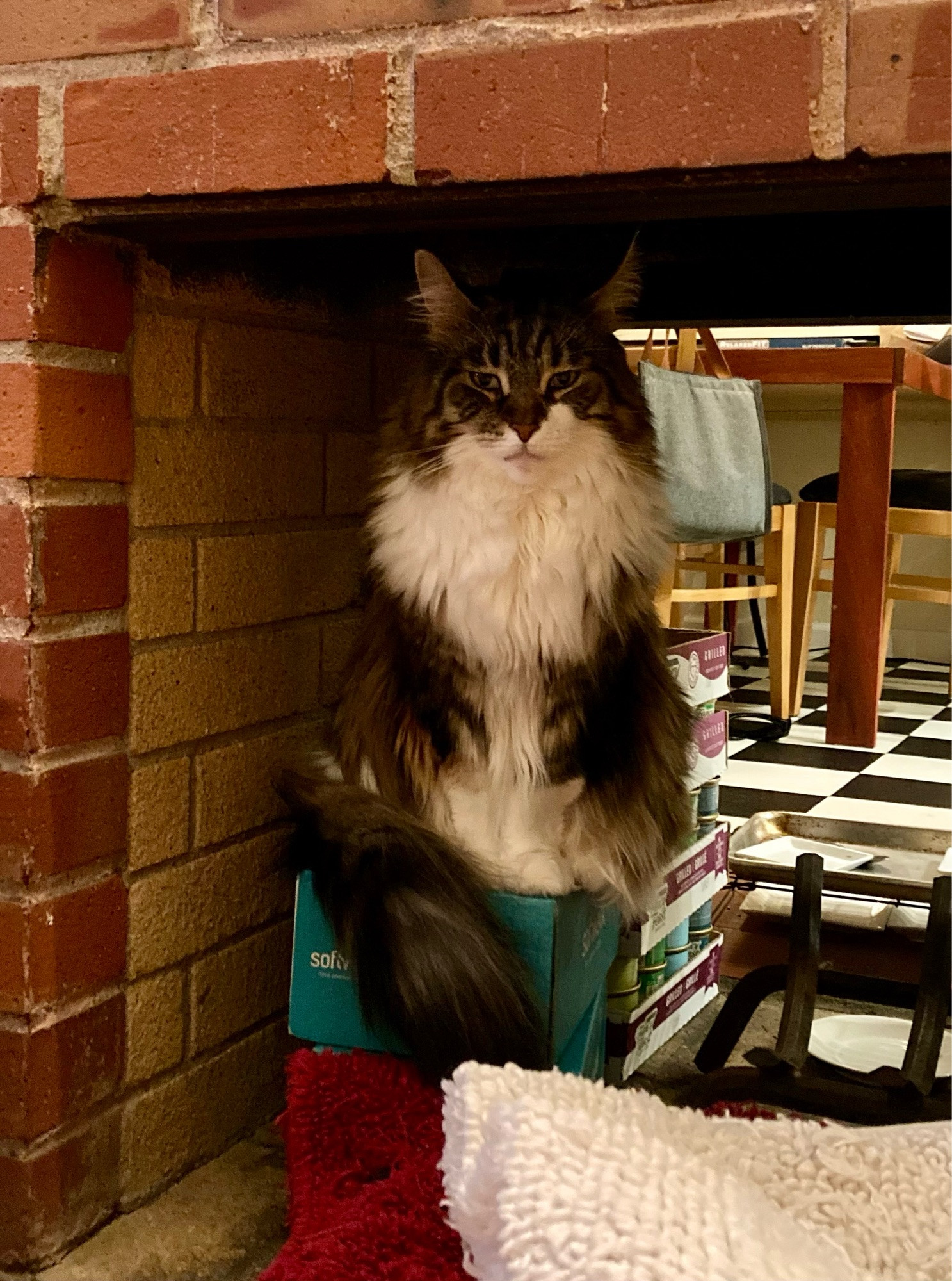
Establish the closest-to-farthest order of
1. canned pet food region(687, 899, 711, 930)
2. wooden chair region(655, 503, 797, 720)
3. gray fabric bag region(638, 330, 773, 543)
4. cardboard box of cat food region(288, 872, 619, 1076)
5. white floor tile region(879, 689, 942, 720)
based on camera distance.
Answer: cardboard box of cat food region(288, 872, 619, 1076)
canned pet food region(687, 899, 711, 930)
gray fabric bag region(638, 330, 773, 543)
wooden chair region(655, 503, 797, 720)
white floor tile region(879, 689, 942, 720)

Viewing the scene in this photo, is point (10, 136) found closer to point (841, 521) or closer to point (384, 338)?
point (384, 338)

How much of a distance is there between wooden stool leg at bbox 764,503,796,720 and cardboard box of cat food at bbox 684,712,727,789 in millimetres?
2065

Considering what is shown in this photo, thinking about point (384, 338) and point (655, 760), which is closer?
point (655, 760)

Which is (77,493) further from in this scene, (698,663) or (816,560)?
(816,560)

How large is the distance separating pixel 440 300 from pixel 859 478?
234 centimetres

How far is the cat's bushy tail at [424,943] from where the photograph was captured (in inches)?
47.3

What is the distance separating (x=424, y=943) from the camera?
47.9 inches

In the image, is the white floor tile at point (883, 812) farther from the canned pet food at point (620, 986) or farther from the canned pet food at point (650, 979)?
the canned pet food at point (620, 986)

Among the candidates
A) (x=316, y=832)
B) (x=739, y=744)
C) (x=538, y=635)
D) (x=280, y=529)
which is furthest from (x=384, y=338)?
(x=739, y=744)

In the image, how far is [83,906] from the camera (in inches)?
49.1

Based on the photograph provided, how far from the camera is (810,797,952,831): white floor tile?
295cm

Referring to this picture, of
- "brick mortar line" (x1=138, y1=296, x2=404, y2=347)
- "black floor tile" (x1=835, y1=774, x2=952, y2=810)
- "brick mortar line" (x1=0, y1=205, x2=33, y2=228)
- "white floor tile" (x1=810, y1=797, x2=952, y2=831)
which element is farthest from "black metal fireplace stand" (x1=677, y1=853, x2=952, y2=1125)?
"black floor tile" (x1=835, y1=774, x2=952, y2=810)

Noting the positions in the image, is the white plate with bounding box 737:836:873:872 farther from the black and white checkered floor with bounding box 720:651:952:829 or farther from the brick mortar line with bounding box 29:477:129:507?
the brick mortar line with bounding box 29:477:129:507

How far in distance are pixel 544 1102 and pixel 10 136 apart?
3.11 feet
